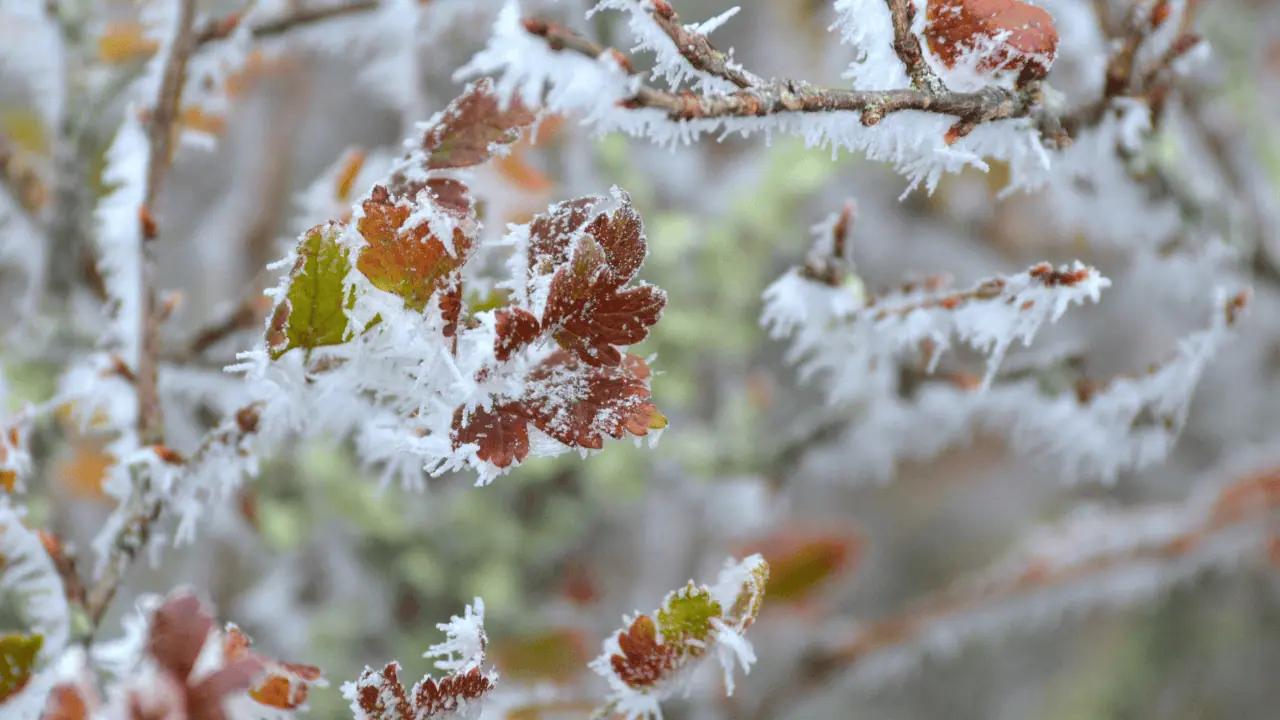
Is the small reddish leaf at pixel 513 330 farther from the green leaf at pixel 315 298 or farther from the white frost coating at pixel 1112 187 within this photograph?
the white frost coating at pixel 1112 187

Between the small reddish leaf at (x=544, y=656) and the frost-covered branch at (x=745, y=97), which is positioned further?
the small reddish leaf at (x=544, y=656)

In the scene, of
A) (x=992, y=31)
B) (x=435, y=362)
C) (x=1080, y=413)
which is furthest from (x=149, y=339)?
(x=1080, y=413)

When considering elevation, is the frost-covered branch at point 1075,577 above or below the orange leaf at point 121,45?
below

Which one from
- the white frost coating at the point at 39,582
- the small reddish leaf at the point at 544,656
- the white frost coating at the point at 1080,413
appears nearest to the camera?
the white frost coating at the point at 39,582

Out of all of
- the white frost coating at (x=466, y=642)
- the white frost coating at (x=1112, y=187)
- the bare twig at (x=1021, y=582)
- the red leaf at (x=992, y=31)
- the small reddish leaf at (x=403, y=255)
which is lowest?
the bare twig at (x=1021, y=582)

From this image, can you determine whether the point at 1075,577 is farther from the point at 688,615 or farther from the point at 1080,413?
the point at 688,615

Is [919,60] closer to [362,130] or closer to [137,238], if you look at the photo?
[137,238]

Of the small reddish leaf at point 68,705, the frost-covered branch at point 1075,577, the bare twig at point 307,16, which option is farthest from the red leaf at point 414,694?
the frost-covered branch at point 1075,577

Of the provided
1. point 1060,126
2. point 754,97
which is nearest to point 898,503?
point 1060,126
